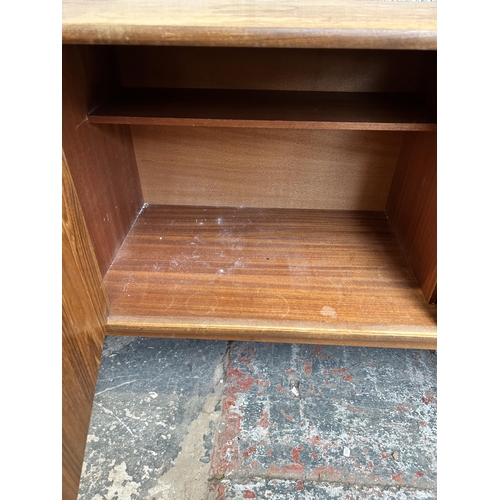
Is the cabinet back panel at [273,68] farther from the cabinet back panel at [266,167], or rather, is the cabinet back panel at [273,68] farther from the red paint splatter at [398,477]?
the red paint splatter at [398,477]

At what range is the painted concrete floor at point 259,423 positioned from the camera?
2.26 feet

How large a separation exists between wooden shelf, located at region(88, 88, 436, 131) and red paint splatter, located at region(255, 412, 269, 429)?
1.73ft

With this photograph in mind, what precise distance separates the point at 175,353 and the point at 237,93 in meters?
0.57

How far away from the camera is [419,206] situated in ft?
2.69

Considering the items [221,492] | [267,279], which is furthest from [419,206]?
[221,492]

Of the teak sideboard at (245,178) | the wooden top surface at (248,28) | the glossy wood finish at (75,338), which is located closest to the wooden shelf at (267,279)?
the teak sideboard at (245,178)

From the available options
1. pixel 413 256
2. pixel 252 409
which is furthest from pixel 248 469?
pixel 413 256

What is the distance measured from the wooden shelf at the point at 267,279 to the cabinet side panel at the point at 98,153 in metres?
0.06

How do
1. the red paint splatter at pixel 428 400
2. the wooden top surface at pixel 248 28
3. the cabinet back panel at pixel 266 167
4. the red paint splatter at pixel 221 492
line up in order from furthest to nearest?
1. the cabinet back panel at pixel 266 167
2. the red paint splatter at pixel 428 400
3. the red paint splatter at pixel 221 492
4. the wooden top surface at pixel 248 28

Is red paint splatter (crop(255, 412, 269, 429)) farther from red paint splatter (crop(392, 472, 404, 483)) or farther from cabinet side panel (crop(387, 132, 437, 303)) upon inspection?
cabinet side panel (crop(387, 132, 437, 303))

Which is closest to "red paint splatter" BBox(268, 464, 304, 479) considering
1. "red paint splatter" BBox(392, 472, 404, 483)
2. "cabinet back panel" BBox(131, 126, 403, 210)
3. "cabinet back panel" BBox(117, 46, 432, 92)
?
"red paint splatter" BBox(392, 472, 404, 483)

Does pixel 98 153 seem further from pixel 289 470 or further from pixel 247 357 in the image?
pixel 289 470

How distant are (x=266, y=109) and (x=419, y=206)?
357 mm

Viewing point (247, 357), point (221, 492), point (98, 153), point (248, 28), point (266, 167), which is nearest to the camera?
point (248, 28)
